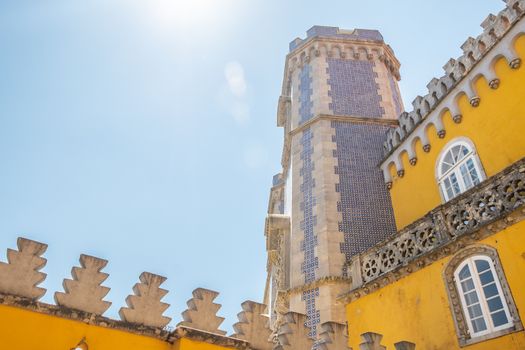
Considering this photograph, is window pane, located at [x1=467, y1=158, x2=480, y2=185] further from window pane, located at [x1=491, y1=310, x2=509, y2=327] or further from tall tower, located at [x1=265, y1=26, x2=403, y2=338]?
window pane, located at [x1=491, y1=310, x2=509, y2=327]

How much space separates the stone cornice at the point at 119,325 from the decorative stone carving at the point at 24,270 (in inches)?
4.5

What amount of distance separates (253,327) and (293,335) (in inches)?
26.5

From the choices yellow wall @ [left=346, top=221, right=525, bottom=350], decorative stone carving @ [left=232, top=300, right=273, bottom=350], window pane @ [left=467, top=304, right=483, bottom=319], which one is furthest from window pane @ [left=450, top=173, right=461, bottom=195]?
decorative stone carving @ [left=232, top=300, right=273, bottom=350]

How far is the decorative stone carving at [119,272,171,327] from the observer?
6.39 m

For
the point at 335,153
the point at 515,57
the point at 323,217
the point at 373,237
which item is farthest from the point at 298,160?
the point at 515,57

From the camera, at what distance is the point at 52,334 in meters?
5.73

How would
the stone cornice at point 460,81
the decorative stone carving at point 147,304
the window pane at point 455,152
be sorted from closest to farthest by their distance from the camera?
the decorative stone carving at point 147,304
the stone cornice at point 460,81
the window pane at point 455,152

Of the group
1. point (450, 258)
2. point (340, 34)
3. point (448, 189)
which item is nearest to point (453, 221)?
point (450, 258)

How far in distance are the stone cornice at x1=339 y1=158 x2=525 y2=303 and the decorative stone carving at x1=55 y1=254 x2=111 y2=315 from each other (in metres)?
5.60

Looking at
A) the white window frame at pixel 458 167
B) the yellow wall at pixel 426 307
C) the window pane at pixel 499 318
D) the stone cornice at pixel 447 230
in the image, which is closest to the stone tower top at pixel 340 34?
the white window frame at pixel 458 167

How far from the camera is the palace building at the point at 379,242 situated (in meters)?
6.22

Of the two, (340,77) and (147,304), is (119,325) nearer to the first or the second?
(147,304)

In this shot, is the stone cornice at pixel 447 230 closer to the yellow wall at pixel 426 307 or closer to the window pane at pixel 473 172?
the yellow wall at pixel 426 307

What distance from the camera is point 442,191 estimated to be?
33.8ft
